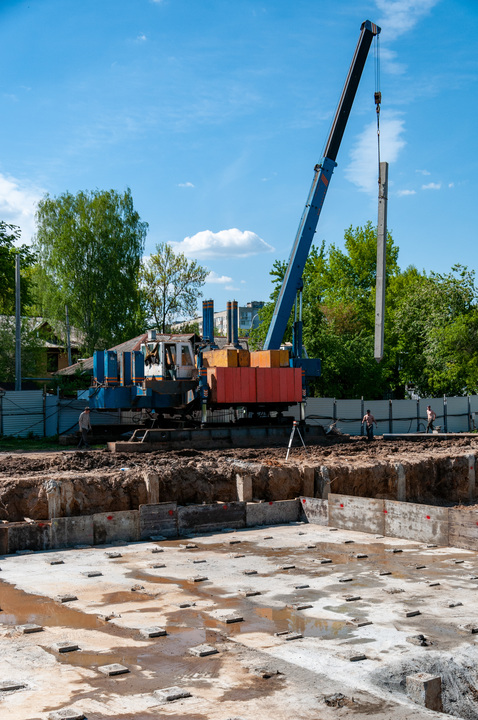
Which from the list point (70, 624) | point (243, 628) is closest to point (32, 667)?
point (70, 624)

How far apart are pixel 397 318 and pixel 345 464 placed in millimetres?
27674

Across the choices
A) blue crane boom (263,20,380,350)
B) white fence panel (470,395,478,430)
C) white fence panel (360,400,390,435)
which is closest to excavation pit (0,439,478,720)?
blue crane boom (263,20,380,350)

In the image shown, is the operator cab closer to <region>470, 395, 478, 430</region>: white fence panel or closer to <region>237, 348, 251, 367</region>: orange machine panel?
<region>237, 348, 251, 367</region>: orange machine panel

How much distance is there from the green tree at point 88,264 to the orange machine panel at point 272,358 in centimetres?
2179

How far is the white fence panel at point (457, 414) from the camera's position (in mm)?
36125

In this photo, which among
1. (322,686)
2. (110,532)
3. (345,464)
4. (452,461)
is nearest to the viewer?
(322,686)

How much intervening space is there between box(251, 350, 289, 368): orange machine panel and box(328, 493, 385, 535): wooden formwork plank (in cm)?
1089

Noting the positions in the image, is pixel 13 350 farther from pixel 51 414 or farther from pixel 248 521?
pixel 248 521

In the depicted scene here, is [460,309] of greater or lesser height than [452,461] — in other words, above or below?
above

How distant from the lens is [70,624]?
26.4 feet

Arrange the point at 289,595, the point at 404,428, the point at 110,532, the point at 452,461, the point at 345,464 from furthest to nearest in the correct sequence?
the point at 404,428 < the point at 452,461 < the point at 345,464 < the point at 110,532 < the point at 289,595

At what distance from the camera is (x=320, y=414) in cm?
3206

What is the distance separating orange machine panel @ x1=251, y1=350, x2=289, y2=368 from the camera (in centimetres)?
2506

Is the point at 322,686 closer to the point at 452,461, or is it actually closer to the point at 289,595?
the point at 289,595
